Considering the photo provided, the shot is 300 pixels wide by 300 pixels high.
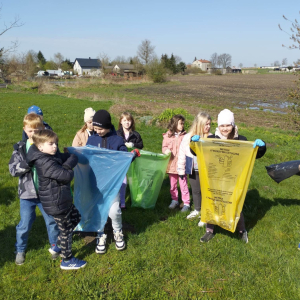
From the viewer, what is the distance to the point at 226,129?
12.4 ft

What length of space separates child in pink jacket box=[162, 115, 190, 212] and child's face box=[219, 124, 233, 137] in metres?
1.20

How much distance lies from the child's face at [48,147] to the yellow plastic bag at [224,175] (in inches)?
69.1

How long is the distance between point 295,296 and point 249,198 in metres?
2.55

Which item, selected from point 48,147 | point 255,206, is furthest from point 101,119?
point 255,206

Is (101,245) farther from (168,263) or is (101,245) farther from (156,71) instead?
(156,71)

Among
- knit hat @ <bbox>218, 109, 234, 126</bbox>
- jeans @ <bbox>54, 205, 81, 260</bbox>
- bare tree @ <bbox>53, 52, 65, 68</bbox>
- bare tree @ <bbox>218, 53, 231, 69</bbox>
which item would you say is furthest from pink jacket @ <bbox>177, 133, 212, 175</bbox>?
bare tree @ <bbox>218, 53, 231, 69</bbox>

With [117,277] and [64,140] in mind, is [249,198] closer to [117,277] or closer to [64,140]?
[117,277]

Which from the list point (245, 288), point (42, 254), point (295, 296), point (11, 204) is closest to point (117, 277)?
point (42, 254)

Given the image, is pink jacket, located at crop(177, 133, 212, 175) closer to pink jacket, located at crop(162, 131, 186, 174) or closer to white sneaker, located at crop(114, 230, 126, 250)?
pink jacket, located at crop(162, 131, 186, 174)

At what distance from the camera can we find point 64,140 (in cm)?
956

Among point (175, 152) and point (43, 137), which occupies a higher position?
point (43, 137)

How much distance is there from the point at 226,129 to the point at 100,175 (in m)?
1.73

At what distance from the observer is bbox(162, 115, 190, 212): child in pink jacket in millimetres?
4957

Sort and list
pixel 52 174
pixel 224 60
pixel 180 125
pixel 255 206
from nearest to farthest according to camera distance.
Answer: pixel 52 174, pixel 180 125, pixel 255 206, pixel 224 60
